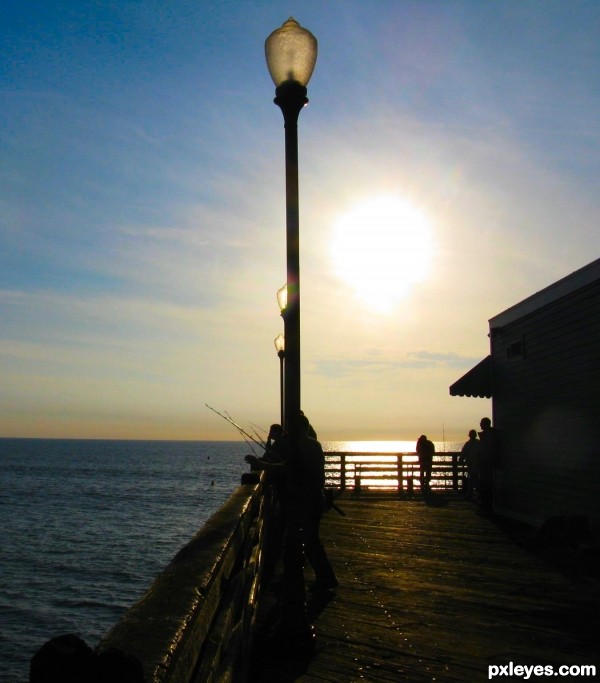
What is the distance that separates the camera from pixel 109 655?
70.9 inches

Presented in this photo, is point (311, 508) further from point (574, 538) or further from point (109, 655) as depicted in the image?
point (109, 655)

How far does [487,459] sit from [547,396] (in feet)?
10.1

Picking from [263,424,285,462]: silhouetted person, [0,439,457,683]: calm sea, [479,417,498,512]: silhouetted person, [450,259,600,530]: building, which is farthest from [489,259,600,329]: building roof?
[0,439,457,683]: calm sea

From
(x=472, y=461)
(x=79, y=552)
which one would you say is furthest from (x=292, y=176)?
(x=79, y=552)

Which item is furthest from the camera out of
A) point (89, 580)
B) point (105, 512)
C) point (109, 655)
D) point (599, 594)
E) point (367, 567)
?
point (105, 512)

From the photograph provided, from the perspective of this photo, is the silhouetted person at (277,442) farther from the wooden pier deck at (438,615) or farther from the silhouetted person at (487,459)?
the silhouetted person at (487,459)

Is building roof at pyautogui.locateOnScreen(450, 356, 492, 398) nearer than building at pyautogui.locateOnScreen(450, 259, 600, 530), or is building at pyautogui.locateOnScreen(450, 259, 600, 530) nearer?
building at pyautogui.locateOnScreen(450, 259, 600, 530)

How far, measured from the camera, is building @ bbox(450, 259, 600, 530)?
1151cm

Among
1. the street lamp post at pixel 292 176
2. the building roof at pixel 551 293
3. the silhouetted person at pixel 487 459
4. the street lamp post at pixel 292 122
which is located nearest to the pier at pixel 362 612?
the street lamp post at pixel 292 176

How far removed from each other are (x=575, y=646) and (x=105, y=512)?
58606 millimetres

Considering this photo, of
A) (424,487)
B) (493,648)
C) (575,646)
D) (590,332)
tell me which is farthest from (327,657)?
(424,487)

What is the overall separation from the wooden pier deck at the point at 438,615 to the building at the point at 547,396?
174 centimetres

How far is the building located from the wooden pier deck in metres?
1.74

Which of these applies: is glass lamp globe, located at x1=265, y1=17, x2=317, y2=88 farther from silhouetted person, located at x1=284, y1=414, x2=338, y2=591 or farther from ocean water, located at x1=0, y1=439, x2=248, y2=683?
ocean water, located at x1=0, y1=439, x2=248, y2=683
